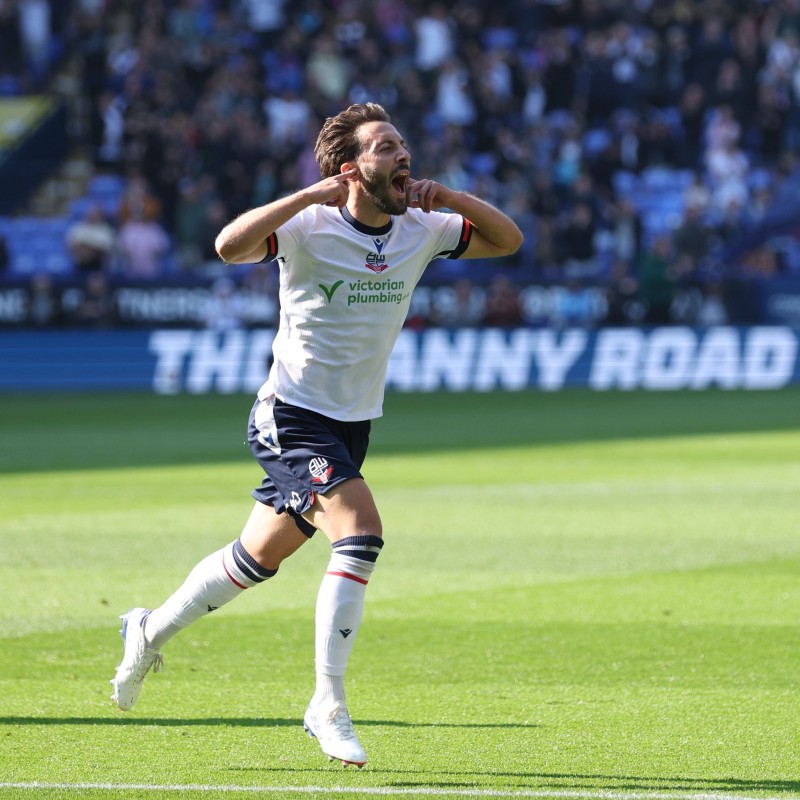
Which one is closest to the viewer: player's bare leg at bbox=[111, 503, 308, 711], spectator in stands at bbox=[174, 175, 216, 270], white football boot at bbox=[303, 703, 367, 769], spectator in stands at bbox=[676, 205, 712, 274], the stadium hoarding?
white football boot at bbox=[303, 703, 367, 769]

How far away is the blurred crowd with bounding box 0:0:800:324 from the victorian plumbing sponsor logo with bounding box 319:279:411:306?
20712 millimetres

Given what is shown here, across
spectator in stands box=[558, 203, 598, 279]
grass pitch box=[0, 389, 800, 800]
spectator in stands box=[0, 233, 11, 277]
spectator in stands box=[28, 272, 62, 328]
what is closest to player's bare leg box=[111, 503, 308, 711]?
grass pitch box=[0, 389, 800, 800]

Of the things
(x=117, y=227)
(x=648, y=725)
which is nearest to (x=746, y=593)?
(x=648, y=725)

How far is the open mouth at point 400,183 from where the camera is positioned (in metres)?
5.95

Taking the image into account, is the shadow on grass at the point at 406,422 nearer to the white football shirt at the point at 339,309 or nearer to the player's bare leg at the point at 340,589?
the white football shirt at the point at 339,309

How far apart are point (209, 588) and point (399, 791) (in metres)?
1.33

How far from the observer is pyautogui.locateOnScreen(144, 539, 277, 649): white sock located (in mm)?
6223

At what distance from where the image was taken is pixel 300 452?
6055 millimetres

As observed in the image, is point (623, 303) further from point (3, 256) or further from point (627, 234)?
point (3, 256)

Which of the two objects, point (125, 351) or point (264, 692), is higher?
point (264, 692)

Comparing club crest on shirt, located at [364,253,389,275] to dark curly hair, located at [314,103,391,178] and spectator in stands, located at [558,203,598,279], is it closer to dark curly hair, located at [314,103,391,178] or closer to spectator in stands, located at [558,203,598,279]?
dark curly hair, located at [314,103,391,178]

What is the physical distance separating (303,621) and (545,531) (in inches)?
146

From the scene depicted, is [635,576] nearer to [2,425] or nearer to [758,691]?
[758,691]

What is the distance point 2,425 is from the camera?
21.5 metres
